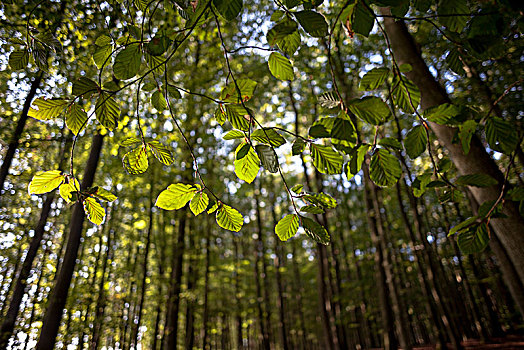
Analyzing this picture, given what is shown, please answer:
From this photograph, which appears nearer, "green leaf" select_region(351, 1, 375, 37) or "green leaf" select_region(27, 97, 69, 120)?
"green leaf" select_region(351, 1, 375, 37)

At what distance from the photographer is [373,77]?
763mm

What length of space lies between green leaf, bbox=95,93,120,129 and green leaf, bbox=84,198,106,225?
0.24 m

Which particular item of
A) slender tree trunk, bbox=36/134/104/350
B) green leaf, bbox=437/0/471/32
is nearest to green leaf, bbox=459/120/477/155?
green leaf, bbox=437/0/471/32

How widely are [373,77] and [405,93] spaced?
0.10 metres

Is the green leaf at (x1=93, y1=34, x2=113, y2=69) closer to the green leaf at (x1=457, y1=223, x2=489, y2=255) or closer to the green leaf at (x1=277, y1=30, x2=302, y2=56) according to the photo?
the green leaf at (x1=277, y1=30, x2=302, y2=56)

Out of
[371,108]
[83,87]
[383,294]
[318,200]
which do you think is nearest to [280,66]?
[371,108]

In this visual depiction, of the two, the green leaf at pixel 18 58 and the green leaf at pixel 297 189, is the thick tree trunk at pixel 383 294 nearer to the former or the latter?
the green leaf at pixel 297 189

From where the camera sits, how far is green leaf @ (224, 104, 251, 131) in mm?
802

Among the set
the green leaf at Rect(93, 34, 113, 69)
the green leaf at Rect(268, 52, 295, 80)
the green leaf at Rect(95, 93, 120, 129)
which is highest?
the green leaf at Rect(93, 34, 113, 69)

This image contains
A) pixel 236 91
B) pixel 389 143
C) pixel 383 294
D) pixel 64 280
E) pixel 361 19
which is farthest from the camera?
pixel 383 294

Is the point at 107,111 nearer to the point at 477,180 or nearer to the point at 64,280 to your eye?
the point at 477,180

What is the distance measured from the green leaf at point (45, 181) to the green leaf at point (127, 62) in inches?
13.0

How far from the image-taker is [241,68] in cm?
960

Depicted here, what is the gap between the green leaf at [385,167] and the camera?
0.71 m
